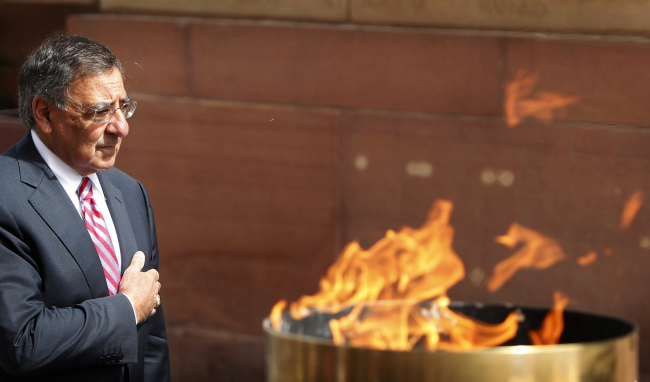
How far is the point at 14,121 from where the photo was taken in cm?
553

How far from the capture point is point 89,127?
2.47 m

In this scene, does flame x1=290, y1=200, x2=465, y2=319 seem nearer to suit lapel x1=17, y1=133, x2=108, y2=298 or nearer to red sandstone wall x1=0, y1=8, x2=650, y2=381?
red sandstone wall x1=0, y1=8, x2=650, y2=381

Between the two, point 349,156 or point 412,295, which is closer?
point 412,295

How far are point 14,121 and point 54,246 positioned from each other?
3.34 m

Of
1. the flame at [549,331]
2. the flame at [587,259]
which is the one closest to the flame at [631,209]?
the flame at [587,259]

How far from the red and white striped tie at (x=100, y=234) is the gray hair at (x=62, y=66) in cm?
25

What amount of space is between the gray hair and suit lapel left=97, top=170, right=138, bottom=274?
1.00 feet

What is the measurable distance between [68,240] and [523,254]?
2569mm

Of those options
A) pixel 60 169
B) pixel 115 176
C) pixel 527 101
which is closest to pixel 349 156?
pixel 527 101

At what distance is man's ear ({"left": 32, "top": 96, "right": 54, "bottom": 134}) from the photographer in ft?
8.12

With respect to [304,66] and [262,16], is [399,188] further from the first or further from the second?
[262,16]

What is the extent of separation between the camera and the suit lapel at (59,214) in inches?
95.9

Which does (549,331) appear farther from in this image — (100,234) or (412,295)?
(100,234)

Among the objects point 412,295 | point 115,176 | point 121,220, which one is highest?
point 115,176
